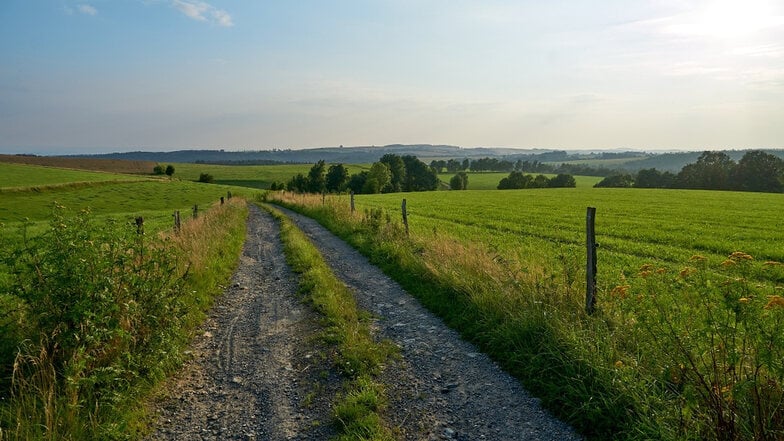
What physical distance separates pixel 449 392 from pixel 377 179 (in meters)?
88.5

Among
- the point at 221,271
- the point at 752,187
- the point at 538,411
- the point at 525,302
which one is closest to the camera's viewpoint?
the point at 538,411

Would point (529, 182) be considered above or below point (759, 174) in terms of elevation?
below

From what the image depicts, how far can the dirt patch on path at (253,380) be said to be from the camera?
4855mm

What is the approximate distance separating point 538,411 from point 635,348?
1.52 meters

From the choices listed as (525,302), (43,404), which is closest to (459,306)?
(525,302)

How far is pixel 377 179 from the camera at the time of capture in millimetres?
93375

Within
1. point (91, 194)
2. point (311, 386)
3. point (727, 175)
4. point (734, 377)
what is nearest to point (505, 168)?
point (727, 175)

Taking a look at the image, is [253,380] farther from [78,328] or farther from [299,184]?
→ [299,184]

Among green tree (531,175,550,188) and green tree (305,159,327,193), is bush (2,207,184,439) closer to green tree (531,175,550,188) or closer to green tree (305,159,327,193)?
green tree (305,159,327,193)

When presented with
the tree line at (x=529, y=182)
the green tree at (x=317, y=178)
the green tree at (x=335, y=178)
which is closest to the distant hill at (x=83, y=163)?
the green tree at (x=317, y=178)

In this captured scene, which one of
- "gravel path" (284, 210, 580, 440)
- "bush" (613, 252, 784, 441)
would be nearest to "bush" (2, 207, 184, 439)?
"gravel path" (284, 210, 580, 440)

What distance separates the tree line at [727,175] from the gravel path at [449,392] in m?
101

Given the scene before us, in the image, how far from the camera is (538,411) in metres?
5.12

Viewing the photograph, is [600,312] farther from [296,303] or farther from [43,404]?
[43,404]
